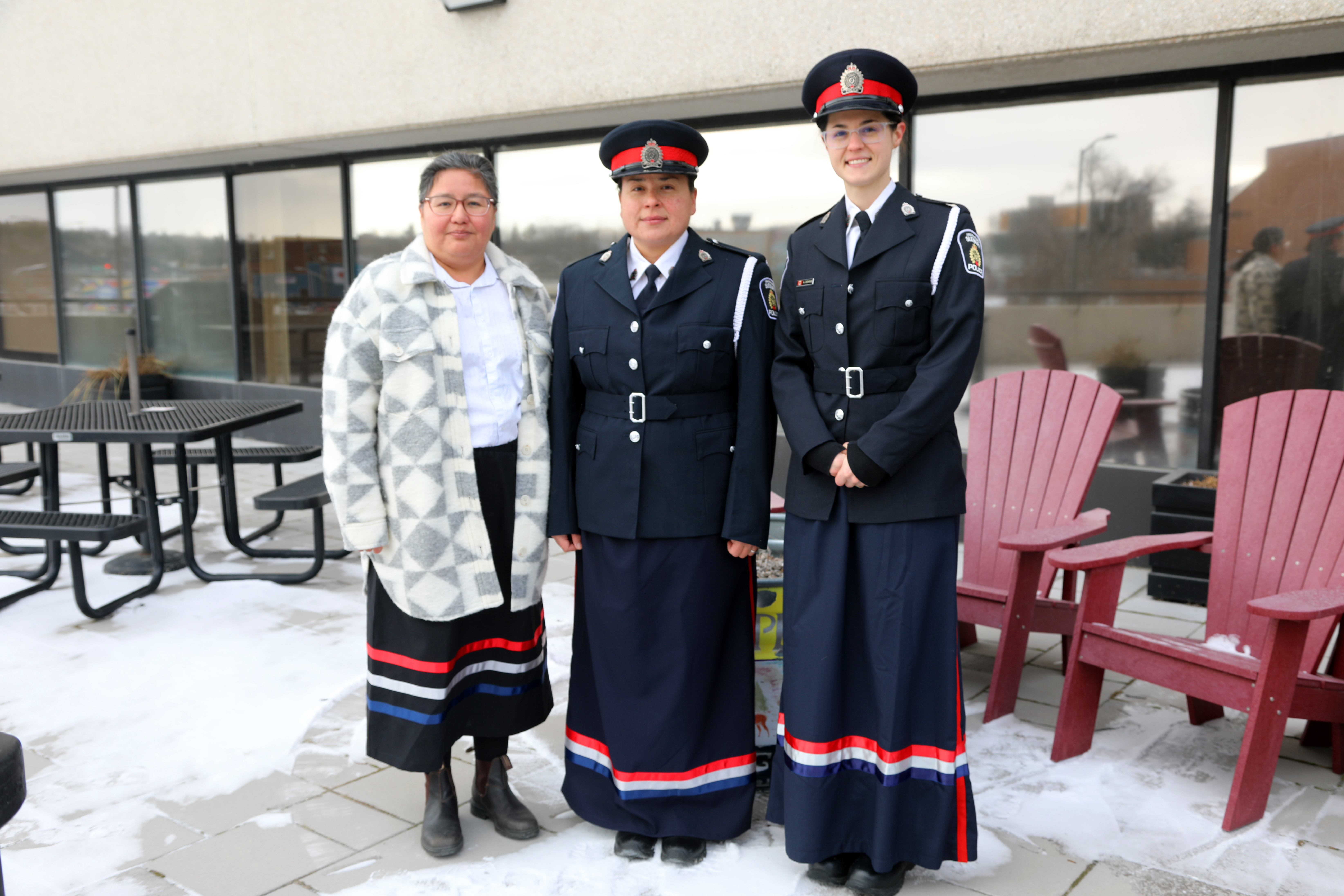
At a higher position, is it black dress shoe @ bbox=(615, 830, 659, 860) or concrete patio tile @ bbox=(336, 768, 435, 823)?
black dress shoe @ bbox=(615, 830, 659, 860)

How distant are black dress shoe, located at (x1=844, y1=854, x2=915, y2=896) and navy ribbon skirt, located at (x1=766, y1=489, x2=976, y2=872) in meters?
0.04

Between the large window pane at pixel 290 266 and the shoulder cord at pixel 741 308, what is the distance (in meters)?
7.01

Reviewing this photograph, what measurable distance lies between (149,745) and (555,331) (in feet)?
6.39

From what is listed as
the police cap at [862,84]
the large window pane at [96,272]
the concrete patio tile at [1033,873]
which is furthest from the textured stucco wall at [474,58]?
the concrete patio tile at [1033,873]

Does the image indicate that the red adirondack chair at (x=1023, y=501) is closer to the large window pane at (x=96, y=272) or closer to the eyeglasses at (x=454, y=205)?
the eyeglasses at (x=454, y=205)

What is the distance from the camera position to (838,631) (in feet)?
7.80

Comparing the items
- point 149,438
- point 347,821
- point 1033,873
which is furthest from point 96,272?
point 1033,873

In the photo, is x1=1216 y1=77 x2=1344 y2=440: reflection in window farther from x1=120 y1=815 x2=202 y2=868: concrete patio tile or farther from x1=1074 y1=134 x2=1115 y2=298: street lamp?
x1=120 y1=815 x2=202 y2=868: concrete patio tile

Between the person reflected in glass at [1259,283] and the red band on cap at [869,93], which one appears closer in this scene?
the red band on cap at [869,93]

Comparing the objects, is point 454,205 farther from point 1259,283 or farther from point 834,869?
point 1259,283

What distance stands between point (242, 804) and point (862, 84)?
8.14ft

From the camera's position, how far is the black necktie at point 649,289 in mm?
2514

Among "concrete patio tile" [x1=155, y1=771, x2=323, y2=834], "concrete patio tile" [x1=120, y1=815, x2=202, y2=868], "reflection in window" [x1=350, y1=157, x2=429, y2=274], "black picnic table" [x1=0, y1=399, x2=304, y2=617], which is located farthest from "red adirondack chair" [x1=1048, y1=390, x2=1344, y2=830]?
"reflection in window" [x1=350, y1=157, x2=429, y2=274]

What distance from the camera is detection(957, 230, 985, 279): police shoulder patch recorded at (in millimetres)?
2283
